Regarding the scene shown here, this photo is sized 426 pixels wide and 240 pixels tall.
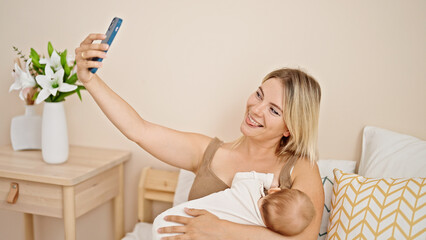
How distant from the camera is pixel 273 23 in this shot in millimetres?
1767

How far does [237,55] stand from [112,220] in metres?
Result: 1.10

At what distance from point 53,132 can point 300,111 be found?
1066 mm

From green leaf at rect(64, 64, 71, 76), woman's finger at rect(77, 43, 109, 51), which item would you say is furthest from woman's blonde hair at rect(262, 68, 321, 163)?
green leaf at rect(64, 64, 71, 76)

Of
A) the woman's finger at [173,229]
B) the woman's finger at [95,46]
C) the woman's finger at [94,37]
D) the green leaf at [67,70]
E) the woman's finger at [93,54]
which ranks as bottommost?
the woman's finger at [173,229]

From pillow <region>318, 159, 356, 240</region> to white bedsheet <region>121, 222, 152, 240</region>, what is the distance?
765 mm

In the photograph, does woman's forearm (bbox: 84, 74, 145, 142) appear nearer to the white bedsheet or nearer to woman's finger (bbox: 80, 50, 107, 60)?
woman's finger (bbox: 80, 50, 107, 60)

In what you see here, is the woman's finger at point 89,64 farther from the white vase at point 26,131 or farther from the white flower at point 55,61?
the white vase at point 26,131

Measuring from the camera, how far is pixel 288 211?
123 cm

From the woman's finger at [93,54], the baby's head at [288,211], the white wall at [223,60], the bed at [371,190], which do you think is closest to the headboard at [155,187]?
the bed at [371,190]

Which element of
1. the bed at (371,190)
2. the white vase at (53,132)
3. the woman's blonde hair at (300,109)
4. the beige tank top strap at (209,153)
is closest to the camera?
the bed at (371,190)

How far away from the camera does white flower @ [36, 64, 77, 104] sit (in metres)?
1.69

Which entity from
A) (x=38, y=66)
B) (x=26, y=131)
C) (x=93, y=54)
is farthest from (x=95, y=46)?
(x=26, y=131)

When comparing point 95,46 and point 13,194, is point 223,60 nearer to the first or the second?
point 95,46

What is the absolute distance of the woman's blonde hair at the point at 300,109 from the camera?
143cm
